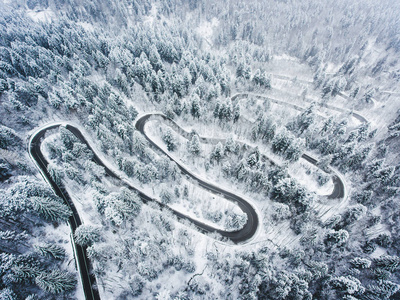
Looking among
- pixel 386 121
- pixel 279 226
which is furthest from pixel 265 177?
pixel 386 121

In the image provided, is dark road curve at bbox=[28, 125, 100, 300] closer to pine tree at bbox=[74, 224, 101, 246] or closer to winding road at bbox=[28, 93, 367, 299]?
winding road at bbox=[28, 93, 367, 299]

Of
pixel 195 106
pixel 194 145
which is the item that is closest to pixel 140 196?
pixel 194 145

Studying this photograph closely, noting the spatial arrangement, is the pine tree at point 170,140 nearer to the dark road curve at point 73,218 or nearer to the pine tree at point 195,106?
the pine tree at point 195,106

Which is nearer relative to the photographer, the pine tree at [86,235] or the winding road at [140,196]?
the winding road at [140,196]

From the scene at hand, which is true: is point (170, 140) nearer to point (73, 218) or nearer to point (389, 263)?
point (73, 218)

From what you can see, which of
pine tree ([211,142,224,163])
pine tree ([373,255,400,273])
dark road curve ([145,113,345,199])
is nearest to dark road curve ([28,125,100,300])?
dark road curve ([145,113,345,199])

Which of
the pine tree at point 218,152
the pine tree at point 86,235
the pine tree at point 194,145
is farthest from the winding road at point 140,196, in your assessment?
the pine tree at point 218,152

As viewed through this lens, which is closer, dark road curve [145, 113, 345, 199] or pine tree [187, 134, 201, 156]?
dark road curve [145, 113, 345, 199]

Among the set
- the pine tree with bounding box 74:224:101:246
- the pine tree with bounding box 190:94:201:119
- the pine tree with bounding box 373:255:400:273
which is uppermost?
the pine tree with bounding box 190:94:201:119
